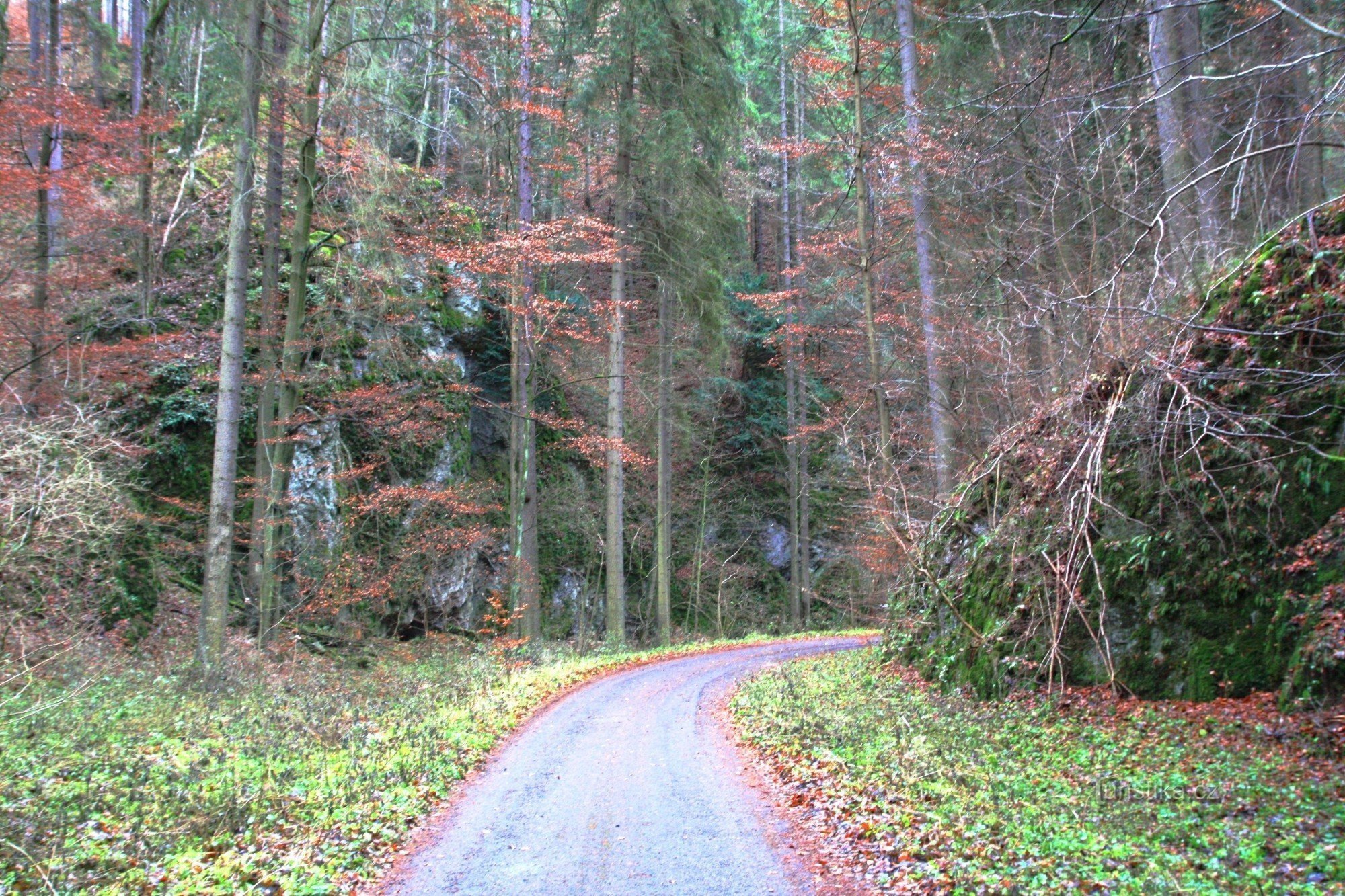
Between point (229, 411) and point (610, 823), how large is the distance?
26.5 feet

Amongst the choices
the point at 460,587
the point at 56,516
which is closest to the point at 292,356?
the point at 56,516

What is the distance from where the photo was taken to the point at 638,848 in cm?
536

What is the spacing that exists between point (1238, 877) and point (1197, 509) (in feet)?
14.2

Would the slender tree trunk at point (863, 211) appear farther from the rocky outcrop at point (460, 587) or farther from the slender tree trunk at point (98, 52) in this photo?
the slender tree trunk at point (98, 52)

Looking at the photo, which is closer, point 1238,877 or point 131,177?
point 1238,877

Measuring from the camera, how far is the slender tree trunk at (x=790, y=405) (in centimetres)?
2605

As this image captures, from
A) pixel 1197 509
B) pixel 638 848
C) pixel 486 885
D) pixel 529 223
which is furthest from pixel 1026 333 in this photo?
pixel 486 885

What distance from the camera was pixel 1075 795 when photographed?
5758mm

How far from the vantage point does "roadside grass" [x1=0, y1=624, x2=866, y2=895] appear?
480cm

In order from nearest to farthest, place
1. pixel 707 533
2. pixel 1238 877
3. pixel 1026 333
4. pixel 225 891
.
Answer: pixel 1238 877
pixel 225 891
pixel 1026 333
pixel 707 533

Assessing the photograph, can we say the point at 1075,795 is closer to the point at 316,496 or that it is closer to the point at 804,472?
the point at 316,496

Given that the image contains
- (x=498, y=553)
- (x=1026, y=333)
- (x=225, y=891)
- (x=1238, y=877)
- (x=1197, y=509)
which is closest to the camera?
(x=1238, y=877)

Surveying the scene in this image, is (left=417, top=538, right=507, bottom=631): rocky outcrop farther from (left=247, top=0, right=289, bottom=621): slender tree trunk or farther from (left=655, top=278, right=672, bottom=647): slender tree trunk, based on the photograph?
(left=655, top=278, right=672, bottom=647): slender tree trunk

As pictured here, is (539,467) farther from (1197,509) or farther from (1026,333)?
(1197,509)
